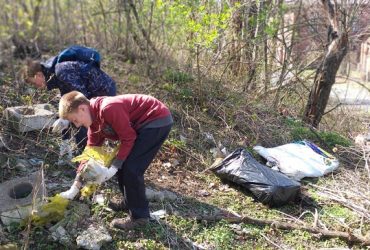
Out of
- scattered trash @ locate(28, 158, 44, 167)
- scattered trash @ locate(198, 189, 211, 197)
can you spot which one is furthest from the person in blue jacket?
scattered trash @ locate(198, 189, 211, 197)

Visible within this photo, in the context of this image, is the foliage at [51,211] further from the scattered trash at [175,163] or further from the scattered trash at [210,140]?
the scattered trash at [210,140]

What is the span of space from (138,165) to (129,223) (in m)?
0.52

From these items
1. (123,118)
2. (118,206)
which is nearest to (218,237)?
(118,206)

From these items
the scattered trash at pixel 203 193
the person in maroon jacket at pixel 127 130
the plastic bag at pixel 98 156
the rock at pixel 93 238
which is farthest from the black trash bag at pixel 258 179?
the rock at pixel 93 238

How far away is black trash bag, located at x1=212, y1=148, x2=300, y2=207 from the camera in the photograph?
433 cm

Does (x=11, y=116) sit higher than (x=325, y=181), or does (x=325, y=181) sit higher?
(x=11, y=116)

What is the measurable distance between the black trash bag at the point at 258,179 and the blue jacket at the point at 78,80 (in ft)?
4.79

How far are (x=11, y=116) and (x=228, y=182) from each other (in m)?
2.41

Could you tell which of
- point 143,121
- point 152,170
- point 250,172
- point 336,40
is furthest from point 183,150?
point 336,40

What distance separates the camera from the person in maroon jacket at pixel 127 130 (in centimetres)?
324

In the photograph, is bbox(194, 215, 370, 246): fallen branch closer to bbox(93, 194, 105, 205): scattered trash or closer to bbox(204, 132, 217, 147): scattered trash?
bbox(93, 194, 105, 205): scattered trash

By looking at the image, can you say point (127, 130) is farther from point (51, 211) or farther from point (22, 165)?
point (22, 165)

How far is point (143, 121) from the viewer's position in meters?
3.47

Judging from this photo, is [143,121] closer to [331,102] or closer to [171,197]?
[171,197]
